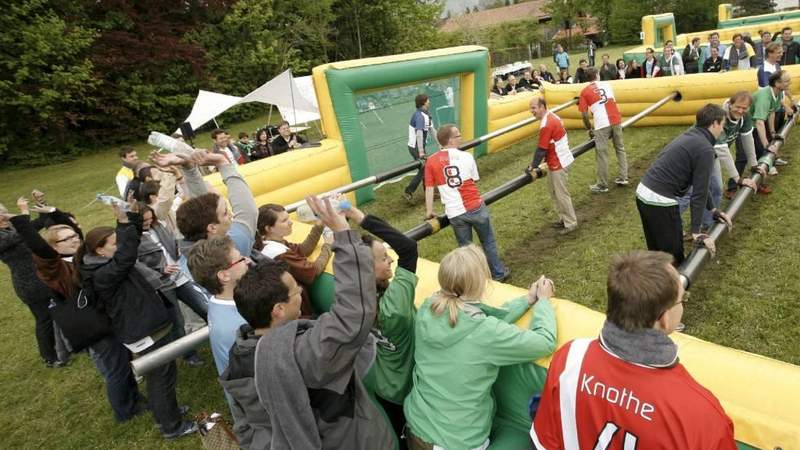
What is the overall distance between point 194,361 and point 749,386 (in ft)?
14.1

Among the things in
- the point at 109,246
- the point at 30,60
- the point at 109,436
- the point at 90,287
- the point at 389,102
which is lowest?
the point at 109,436

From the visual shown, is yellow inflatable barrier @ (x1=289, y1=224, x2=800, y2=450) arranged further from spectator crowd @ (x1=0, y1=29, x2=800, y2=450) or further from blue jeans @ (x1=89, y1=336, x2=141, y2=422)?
blue jeans @ (x1=89, y1=336, x2=141, y2=422)

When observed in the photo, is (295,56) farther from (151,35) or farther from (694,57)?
(694,57)

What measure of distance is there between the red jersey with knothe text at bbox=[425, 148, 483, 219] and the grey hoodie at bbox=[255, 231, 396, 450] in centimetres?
291

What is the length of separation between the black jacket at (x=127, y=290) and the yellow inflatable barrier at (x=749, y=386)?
2.46m

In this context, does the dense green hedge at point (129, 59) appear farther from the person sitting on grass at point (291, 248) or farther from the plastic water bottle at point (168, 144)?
the person sitting on grass at point (291, 248)

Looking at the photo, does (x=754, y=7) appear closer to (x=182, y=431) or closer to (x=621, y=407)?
(x=621, y=407)

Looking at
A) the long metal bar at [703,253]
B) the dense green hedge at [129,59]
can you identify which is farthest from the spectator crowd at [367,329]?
the dense green hedge at [129,59]

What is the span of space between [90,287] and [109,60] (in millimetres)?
19469

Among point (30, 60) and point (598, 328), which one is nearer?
point (598, 328)

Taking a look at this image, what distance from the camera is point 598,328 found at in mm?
1943

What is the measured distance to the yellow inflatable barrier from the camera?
1.40 metres

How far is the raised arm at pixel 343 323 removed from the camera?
1.54 meters

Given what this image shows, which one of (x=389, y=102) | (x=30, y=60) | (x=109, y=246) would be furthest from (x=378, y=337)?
(x=30, y=60)
